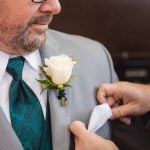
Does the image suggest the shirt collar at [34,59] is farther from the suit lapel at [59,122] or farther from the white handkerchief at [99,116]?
the white handkerchief at [99,116]

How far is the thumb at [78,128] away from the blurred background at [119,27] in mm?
1209

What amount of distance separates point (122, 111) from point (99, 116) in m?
0.12

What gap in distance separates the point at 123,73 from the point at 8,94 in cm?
129

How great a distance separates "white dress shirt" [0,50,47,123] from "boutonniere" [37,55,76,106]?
36mm

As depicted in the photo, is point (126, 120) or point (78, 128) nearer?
point (78, 128)

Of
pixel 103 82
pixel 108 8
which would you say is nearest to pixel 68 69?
pixel 103 82

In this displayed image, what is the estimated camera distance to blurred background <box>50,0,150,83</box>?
97.7 inches

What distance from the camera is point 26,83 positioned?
1375 mm

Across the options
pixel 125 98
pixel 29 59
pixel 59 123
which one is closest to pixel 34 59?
pixel 29 59

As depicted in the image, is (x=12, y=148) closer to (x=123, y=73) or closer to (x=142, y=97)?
(x=142, y=97)

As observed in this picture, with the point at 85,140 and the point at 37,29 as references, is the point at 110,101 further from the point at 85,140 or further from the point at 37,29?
the point at 37,29

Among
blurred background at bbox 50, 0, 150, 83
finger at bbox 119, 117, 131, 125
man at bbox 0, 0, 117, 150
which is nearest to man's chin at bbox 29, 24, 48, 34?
man at bbox 0, 0, 117, 150

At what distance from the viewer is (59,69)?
1.31 metres

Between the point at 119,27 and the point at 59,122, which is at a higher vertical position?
the point at 59,122
